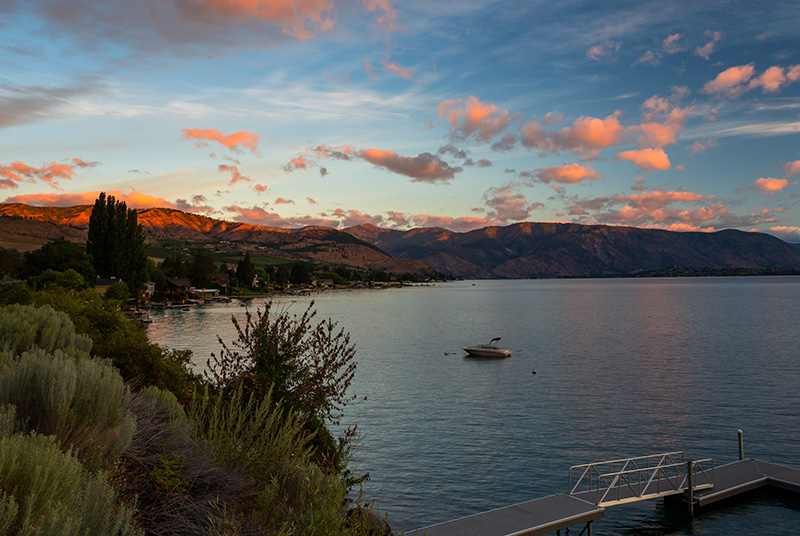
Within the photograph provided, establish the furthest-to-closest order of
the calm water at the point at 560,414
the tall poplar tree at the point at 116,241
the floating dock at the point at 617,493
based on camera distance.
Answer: the tall poplar tree at the point at 116,241
the calm water at the point at 560,414
the floating dock at the point at 617,493

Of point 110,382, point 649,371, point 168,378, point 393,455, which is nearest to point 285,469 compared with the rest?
point 110,382

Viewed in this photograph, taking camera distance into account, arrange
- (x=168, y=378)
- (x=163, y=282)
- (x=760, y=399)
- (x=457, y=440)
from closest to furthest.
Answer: (x=168, y=378)
(x=457, y=440)
(x=760, y=399)
(x=163, y=282)

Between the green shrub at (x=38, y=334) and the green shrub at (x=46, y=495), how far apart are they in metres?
9.32

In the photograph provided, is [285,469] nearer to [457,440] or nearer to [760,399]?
[457,440]

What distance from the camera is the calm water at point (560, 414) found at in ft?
79.3

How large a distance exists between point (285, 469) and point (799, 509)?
2464 cm

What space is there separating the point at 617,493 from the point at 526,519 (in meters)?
6.06

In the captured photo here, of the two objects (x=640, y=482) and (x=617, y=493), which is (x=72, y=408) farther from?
(x=640, y=482)

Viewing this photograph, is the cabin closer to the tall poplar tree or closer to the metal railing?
the tall poplar tree

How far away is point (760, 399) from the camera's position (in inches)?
1692

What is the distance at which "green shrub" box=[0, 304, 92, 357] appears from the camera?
1456cm

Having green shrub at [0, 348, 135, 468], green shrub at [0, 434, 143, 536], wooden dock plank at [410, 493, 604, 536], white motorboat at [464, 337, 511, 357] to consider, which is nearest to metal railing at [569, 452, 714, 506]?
wooden dock plank at [410, 493, 604, 536]

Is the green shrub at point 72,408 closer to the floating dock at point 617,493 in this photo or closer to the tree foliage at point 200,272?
the floating dock at point 617,493

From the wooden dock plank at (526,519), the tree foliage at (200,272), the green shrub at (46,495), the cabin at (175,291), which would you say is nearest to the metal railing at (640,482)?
the wooden dock plank at (526,519)
